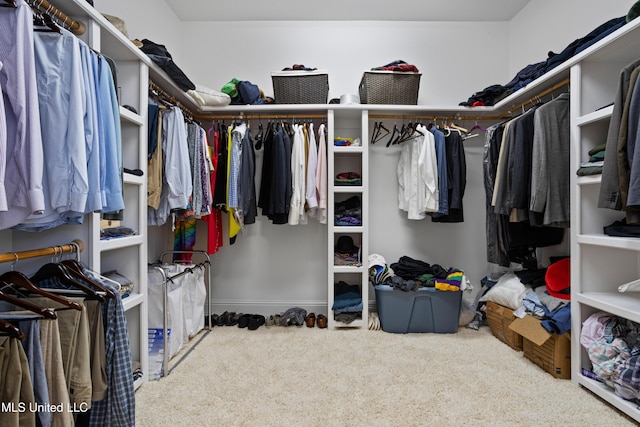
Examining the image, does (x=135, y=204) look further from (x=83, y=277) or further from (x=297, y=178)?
(x=297, y=178)

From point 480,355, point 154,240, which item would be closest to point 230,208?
point 154,240

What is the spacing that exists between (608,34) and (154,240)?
317 centimetres

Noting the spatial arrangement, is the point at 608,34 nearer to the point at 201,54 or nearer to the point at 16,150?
the point at 16,150

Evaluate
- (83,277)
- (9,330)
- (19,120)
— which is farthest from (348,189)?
(9,330)

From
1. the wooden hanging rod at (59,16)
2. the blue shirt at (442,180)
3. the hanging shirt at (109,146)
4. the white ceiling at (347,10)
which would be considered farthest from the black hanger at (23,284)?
the white ceiling at (347,10)

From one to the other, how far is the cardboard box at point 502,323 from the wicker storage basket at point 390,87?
1.79 meters

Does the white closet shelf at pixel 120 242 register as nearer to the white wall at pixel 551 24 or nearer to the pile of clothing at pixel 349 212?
the pile of clothing at pixel 349 212

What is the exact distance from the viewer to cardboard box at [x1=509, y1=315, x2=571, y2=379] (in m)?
1.86

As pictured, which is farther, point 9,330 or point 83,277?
point 83,277

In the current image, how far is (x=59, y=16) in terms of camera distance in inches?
51.4

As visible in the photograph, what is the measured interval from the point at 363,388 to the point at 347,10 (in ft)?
9.88

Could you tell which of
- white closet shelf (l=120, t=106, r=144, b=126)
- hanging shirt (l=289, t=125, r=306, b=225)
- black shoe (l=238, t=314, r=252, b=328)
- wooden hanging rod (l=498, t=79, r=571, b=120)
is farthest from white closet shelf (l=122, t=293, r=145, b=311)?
wooden hanging rod (l=498, t=79, r=571, b=120)

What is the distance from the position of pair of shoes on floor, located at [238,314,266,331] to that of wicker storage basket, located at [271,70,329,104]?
188 cm

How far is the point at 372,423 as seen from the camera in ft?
4.83
